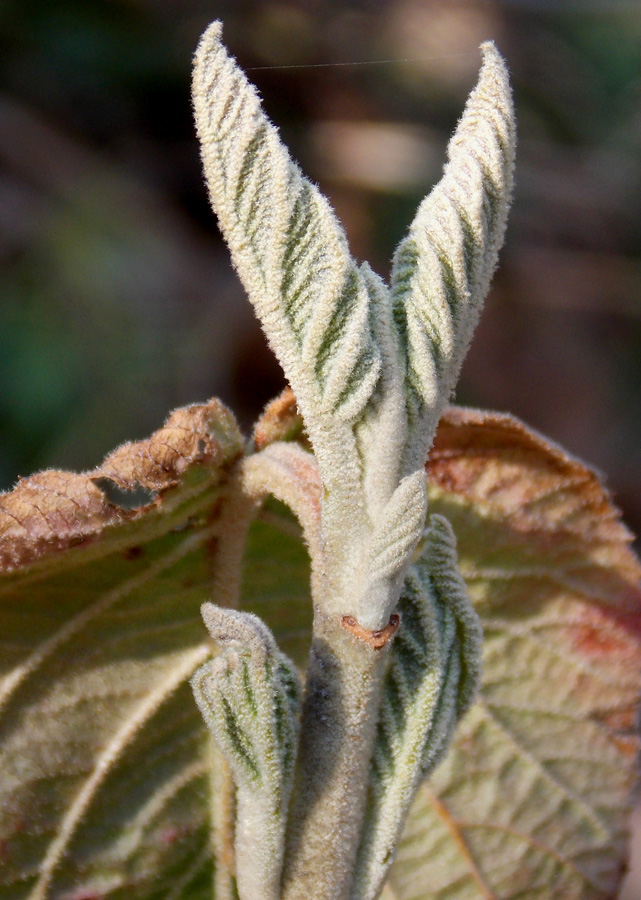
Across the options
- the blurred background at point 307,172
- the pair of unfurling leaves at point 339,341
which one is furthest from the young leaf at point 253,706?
the blurred background at point 307,172

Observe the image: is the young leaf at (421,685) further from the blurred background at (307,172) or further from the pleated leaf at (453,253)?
the blurred background at (307,172)

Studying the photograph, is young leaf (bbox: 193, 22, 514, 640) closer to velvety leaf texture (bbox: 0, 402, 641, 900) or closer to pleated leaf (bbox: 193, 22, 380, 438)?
pleated leaf (bbox: 193, 22, 380, 438)

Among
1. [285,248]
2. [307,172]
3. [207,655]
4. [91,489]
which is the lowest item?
[207,655]

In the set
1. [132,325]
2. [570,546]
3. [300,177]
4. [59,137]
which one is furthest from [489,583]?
[59,137]

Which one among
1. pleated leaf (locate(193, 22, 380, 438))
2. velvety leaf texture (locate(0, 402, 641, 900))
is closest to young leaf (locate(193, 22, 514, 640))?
pleated leaf (locate(193, 22, 380, 438))

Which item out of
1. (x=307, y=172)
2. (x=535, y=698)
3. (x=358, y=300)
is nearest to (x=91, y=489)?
(x=358, y=300)

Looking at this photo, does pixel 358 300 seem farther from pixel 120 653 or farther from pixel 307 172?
pixel 307 172
